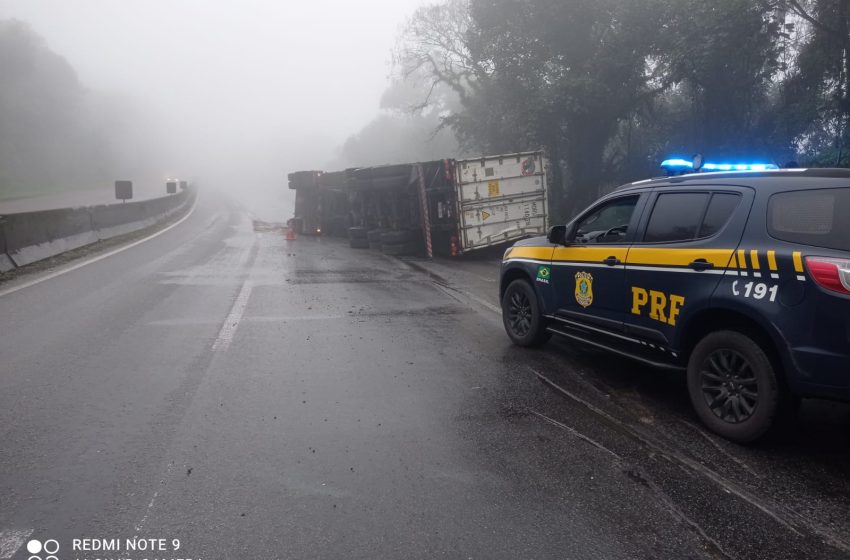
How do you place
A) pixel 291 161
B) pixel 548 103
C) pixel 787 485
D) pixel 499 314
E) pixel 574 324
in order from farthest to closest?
pixel 291 161
pixel 548 103
pixel 499 314
pixel 574 324
pixel 787 485

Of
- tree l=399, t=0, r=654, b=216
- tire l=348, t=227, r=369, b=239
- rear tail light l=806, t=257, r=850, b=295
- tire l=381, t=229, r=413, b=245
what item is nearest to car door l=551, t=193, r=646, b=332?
rear tail light l=806, t=257, r=850, b=295

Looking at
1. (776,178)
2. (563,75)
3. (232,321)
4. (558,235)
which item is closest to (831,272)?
(776,178)

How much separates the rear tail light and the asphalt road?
1162 millimetres

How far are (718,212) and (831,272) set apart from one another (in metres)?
1.07

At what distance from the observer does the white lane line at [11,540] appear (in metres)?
3.03

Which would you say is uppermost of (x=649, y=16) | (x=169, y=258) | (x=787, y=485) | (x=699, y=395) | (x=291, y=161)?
(x=291, y=161)

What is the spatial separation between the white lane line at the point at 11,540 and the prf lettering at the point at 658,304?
425cm

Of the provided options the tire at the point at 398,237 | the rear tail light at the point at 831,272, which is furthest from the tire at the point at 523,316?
the tire at the point at 398,237

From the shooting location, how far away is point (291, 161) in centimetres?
12925

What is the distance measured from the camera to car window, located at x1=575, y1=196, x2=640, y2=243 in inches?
225

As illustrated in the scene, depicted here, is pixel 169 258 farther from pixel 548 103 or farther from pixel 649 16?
pixel 649 16

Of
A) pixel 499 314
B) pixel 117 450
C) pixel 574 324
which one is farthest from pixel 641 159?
pixel 117 450

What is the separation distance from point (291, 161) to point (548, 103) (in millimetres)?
116393

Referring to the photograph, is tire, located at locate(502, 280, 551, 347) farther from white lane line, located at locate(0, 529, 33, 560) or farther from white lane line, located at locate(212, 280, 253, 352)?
white lane line, located at locate(0, 529, 33, 560)
